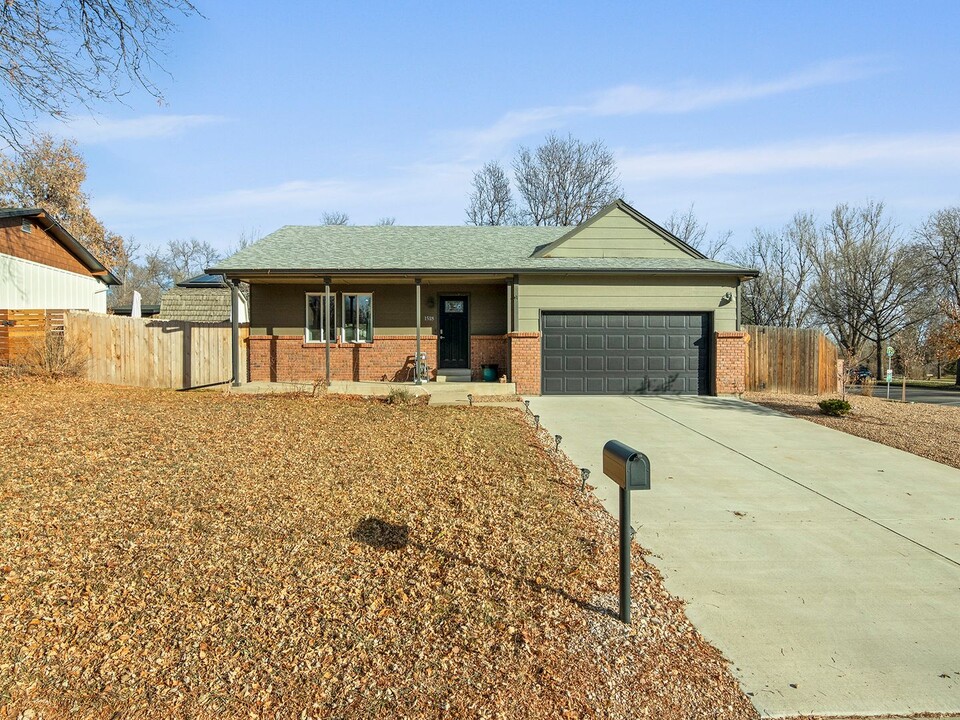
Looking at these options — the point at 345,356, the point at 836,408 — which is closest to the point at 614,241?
the point at 836,408

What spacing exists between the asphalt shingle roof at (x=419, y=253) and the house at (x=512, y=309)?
0.05 m

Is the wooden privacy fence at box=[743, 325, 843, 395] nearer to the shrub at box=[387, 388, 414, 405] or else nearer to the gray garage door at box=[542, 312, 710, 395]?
the gray garage door at box=[542, 312, 710, 395]

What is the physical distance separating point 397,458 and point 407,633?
3656mm

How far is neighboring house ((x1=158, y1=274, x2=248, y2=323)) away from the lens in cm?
2445

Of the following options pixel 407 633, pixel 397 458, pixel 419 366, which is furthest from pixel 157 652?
pixel 419 366

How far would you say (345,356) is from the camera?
15461 mm

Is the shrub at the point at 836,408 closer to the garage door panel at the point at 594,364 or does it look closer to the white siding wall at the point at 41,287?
the garage door panel at the point at 594,364

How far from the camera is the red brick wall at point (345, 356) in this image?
1539 cm

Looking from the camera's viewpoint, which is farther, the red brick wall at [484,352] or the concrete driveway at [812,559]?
the red brick wall at [484,352]

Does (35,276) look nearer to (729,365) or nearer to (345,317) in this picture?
(345,317)

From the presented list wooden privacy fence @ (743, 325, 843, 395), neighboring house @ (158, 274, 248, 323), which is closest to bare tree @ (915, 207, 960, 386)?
A: wooden privacy fence @ (743, 325, 843, 395)

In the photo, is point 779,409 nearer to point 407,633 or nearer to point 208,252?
point 407,633

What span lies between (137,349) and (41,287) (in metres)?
7.63

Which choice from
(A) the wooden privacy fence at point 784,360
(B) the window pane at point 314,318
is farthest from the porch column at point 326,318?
(A) the wooden privacy fence at point 784,360
